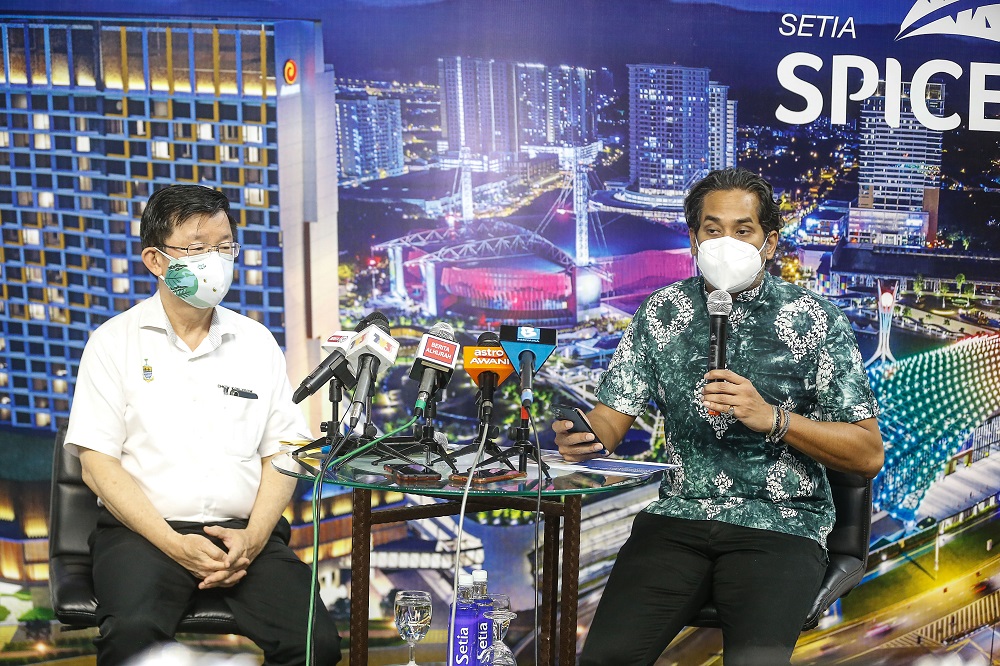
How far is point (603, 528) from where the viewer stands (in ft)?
14.0

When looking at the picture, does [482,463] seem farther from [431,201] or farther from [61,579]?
[431,201]

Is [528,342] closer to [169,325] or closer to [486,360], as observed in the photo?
[486,360]

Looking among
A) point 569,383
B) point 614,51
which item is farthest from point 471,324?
point 614,51

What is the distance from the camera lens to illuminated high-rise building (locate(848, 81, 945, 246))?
13.5 feet

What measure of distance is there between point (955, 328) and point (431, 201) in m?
2.25

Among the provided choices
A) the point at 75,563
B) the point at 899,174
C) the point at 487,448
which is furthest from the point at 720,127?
the point at 75,563

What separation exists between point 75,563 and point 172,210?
1022 mm

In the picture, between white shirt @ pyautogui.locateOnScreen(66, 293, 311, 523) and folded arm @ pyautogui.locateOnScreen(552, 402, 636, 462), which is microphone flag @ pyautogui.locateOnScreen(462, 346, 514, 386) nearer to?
folded arm @ pyautogui.locateOnScreen(552, 402, 636, 462)

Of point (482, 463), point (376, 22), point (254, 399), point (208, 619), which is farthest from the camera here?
point (376, 22)

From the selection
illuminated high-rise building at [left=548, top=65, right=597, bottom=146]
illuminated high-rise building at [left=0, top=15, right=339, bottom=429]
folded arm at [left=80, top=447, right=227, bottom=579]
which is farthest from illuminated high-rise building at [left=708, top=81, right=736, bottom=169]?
folded arm at [left=80, top=447, right=227, bottom=579]

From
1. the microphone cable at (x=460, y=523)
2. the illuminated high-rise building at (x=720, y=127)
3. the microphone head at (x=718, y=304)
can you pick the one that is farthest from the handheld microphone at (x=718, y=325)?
the illuminated high-rise building at (x=720, y=127)

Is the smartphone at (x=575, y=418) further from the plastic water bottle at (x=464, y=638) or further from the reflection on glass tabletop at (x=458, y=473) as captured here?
the plastic water bottle at (x=464, y=638)

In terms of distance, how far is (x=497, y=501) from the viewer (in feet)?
8.83

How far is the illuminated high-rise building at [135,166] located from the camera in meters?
4.05
